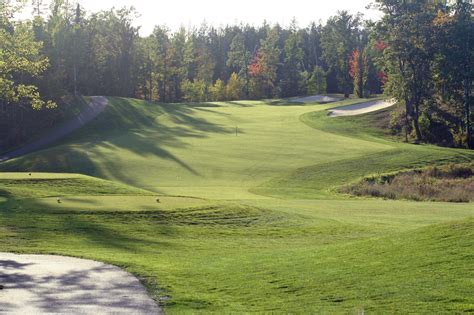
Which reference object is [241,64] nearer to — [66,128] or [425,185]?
[66,128]

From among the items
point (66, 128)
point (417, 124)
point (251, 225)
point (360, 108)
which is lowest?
point (251, 225)

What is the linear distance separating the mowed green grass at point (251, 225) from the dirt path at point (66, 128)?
870 centimetres

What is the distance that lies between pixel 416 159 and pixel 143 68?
7671 cm

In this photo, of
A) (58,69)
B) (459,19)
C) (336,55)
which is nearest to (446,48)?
(459,19)

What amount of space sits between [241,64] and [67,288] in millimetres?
129621

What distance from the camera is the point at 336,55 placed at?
5517 inches

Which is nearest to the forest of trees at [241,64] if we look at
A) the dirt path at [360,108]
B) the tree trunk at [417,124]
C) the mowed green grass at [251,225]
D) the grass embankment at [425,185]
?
the tree trunk at [417,124]

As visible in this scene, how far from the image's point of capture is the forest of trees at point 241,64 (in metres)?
67.8

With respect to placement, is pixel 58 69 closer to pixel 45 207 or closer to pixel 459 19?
pixel 459 19

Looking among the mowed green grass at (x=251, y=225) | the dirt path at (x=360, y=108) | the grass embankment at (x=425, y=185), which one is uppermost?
the dirt path at (x=360, y=108)

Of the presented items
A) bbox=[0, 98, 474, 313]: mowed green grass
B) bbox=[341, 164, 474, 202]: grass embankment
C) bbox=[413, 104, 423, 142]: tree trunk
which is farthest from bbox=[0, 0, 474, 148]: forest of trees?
bbox=[341, 164, 474, 202]: grass embankment

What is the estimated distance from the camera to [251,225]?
25266 mm

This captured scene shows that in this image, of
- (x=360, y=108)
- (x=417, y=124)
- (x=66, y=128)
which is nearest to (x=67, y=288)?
(x=417, y=124)

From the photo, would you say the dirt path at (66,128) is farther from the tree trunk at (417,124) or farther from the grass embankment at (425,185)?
the tree trunk at (417,124)
